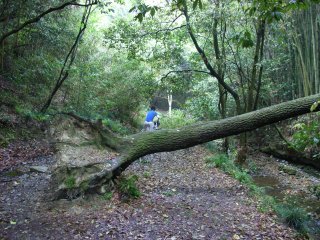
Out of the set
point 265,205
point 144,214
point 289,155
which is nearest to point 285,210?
point 265,205

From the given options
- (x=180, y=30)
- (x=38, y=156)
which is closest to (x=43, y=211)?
(x=38, y=156)

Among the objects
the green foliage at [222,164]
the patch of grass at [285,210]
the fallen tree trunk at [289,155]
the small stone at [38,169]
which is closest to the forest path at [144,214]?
the small stone at [38,169]

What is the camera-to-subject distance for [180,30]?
12.4 m

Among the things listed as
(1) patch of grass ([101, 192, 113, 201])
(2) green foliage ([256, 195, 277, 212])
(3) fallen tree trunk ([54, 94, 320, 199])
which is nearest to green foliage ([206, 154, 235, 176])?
(2) green foliage ([256, 195, 277, 212])

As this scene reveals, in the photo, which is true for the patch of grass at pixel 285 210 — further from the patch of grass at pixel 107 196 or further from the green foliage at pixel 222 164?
the patch of grass at pixel 107 196

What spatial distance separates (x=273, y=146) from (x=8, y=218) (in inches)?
470

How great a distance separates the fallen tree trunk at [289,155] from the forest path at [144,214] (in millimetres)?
5471

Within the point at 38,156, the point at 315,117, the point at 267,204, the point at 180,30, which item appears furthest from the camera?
the point at 180,30

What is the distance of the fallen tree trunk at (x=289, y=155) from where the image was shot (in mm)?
12028

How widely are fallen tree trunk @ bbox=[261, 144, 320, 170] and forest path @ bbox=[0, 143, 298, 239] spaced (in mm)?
5471

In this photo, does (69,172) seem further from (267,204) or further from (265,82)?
(265,82)

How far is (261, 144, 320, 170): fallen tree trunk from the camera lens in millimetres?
12028

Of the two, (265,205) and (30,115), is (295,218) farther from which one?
(30,115)

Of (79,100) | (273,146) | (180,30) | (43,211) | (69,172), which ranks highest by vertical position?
(180,30)
